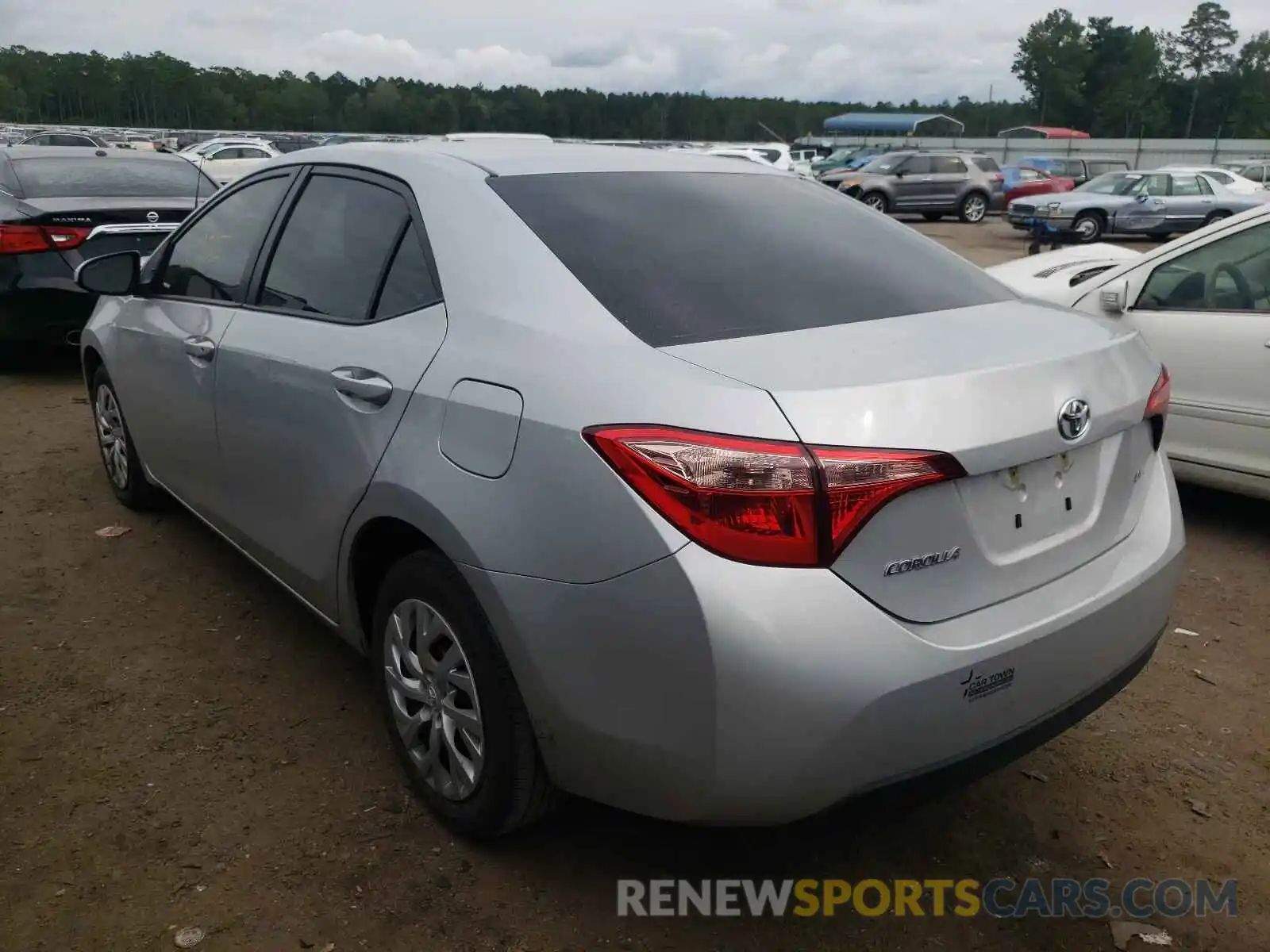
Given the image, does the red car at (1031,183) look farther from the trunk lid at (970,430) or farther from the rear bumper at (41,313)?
the trunk lid at (970,430)

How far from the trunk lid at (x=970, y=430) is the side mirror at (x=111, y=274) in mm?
2913

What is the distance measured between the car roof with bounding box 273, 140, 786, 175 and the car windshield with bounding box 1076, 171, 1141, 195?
21349 millimetres

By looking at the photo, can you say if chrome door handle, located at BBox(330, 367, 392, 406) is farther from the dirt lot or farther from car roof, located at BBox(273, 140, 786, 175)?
the dirt lot

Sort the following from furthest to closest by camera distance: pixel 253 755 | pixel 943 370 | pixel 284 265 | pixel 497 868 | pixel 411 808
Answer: pixel 284 265 < pixel 253 755 < pixel 411 808 < pixel 497 868 < pixel 943 370

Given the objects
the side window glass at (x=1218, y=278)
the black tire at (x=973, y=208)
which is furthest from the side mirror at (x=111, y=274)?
the black tire at (x=973, y=208)

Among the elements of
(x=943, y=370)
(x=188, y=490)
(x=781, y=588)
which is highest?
(x=943, y=370)

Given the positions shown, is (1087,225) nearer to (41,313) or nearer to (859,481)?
(41,313)

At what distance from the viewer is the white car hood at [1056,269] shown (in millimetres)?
5699

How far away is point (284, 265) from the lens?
10.6 ft

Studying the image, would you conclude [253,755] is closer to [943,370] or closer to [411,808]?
[411,808]

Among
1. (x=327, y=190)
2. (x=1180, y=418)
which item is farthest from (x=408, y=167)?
(x=1180, y=418)

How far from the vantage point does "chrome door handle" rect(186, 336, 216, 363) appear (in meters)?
3.45

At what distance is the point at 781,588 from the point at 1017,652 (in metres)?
0.56

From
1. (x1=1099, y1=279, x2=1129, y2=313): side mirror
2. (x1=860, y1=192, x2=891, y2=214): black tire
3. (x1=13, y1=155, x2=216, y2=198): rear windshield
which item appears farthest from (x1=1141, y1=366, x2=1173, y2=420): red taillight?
(x1=860, y1=192, x2=891, y2=214): black tire
